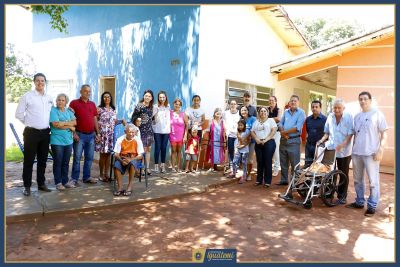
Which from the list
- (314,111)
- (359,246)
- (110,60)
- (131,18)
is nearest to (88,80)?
(110,60)

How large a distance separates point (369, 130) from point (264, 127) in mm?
1908

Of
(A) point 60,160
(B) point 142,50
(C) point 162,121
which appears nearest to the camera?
(A) point 60,160

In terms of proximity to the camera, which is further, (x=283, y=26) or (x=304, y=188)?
(x=283, y=26)

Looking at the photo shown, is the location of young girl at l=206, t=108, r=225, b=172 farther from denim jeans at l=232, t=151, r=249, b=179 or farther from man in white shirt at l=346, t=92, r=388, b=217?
man in white shirt at l=346, t=92, r=388, b=217

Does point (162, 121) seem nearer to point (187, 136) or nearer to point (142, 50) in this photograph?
point (187, 136)

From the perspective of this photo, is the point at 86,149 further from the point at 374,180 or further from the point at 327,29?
the point at 327,29

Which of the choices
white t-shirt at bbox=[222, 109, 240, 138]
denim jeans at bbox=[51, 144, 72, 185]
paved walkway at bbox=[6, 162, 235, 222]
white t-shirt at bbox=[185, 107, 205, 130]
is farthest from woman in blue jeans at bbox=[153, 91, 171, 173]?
denim jeans at bbox=[51, 144, 72, 185]

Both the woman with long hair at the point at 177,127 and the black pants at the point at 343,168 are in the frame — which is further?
the woman with long hair at the point at 177,127

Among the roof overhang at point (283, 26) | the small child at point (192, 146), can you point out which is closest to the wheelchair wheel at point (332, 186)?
the small child at point (192, 146)

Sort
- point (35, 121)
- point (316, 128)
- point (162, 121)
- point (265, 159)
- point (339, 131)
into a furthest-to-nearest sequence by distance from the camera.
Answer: point (162, 121) < point (265, 159) < point (316, 128) < point (339, 131) < point (35, 121)

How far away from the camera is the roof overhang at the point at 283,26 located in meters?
9.61

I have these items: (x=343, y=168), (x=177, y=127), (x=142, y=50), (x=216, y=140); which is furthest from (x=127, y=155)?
(x=142, y=50)

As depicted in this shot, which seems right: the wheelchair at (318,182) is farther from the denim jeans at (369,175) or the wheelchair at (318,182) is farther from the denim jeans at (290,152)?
the denim jeans at (290,152)

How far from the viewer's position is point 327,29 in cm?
3353
